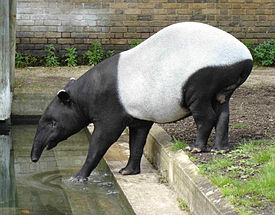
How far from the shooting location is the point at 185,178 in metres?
5.22

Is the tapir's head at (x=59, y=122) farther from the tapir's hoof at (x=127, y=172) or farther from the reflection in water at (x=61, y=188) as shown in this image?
the tapir's hoof at (x=127, y=172)

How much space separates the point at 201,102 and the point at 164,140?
118 cm

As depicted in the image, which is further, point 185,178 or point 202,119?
point 202,119

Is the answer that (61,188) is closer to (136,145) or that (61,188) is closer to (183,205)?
(136,145)

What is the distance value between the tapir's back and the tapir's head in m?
0.64

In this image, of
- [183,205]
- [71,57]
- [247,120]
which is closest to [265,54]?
[71,57]

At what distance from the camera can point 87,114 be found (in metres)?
6.12

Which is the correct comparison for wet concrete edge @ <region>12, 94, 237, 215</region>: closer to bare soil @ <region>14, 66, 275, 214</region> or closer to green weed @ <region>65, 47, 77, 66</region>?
bare soil @ <region>14, 66, 275, 214</region>

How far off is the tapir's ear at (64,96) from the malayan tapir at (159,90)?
0.01 meters

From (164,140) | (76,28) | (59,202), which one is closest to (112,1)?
(76,28)

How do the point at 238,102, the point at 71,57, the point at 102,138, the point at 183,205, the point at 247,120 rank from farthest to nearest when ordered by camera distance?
the point at 71,57 < the point at 238,102 < the point at 247,120 < the point at 102,138 < the point at 183,205

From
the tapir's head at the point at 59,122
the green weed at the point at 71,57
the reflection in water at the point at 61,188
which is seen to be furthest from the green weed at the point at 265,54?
the tapir's head at the point at 59,122

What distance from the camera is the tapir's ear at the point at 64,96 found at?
6039 mm

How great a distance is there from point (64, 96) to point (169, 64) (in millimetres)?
1276
